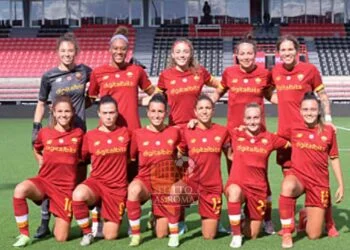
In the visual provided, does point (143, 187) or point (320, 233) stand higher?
point (143, 187)

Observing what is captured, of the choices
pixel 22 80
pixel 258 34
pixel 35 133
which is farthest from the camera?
pixel 258 34

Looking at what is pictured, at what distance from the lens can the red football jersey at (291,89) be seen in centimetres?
589

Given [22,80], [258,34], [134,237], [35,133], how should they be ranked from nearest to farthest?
[134,237] → [35,133] → [22,80] → [258,34]

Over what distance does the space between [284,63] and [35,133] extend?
2356mm

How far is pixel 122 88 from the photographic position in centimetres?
598

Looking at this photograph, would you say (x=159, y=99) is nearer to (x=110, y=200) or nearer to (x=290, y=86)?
(x=110, y=200)

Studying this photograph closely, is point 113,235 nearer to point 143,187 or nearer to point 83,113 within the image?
point 143,187

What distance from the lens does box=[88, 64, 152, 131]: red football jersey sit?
235 inches

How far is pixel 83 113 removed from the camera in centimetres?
610

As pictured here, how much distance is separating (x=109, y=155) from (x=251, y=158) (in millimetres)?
1241

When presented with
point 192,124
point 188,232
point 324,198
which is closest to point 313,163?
point 324,198

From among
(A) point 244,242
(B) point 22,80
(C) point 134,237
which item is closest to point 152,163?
(C) point 134,237

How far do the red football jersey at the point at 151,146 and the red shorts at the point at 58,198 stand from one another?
0.67m

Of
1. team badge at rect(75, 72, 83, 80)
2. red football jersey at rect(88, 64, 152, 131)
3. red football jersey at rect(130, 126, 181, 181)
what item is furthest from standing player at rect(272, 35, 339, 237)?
team badge at rect(75, 72, 83, 80)
